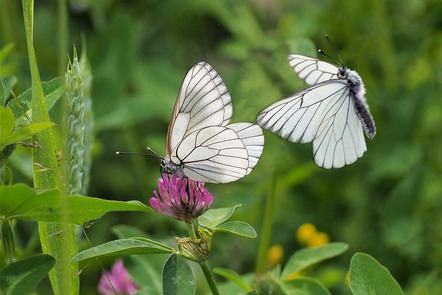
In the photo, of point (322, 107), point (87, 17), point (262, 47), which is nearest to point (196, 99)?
point (322, 107)

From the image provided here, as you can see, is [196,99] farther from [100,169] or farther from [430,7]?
[430,7]

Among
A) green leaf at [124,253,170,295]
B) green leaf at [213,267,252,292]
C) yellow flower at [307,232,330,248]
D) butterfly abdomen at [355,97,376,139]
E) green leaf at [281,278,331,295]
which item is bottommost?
yellow flower at [307,232,330,248]

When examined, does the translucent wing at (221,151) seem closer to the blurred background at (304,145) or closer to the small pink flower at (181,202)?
the small pink flower at (181,202)

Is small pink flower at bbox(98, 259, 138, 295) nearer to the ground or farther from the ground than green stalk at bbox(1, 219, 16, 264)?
nearer to the ground

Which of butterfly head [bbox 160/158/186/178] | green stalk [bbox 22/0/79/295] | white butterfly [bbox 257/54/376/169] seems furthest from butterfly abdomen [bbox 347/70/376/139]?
green stalk [bbox 22/0/79/295]

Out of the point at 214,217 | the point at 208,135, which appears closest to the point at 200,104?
the point at 208,135

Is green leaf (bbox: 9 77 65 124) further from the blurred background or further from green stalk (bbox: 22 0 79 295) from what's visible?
the blurred background

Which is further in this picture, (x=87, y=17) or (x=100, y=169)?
(x=87, y=17)
